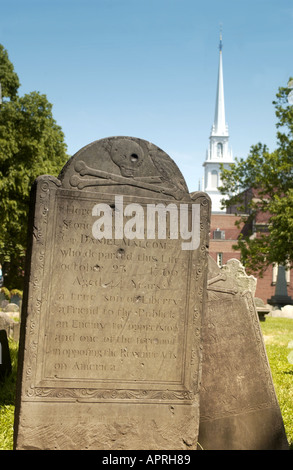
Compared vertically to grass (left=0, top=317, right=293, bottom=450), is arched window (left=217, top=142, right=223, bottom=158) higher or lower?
higher

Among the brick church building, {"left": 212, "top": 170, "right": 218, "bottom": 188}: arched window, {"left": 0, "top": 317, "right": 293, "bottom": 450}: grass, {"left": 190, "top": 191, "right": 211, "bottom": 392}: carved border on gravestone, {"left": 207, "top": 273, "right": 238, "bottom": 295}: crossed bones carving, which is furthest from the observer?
{"left": 212, "top": 170, "right": 218, "bottom": 188}: arched window

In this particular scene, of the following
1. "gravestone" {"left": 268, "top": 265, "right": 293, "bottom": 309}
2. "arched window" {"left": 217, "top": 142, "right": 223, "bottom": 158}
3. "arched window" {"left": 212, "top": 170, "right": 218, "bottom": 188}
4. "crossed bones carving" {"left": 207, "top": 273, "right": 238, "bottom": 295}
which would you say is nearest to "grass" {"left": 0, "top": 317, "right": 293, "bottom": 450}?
"crossed bones carving" {"left": 207, "top": 273, "right": 238, "bottom": 295}

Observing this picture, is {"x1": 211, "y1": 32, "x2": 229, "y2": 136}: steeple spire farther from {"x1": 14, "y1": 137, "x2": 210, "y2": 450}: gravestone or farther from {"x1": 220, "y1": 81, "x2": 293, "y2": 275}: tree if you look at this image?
{"x1": 14, "y1": 137, "x2": 210, "y2": 450}: gravestone

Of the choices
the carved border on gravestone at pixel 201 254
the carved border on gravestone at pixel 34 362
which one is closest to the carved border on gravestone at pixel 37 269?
the carved border on gravestone at pixel 34 362

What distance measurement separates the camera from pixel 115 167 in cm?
487

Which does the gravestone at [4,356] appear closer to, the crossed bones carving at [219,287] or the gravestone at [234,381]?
the gravestone at [234,381]

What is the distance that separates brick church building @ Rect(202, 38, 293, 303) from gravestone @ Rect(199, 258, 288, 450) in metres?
38.7

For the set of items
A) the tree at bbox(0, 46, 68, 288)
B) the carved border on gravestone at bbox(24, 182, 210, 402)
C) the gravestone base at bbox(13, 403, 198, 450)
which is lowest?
the gravestone base at bbox(13, 403, 198, 450)

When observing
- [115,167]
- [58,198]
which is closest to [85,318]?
[58,198]

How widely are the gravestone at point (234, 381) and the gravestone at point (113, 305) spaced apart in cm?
54

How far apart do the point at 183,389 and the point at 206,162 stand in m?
125
